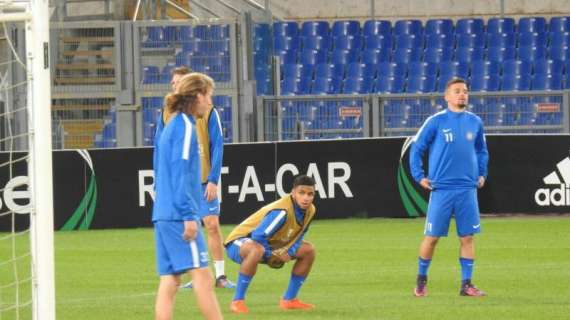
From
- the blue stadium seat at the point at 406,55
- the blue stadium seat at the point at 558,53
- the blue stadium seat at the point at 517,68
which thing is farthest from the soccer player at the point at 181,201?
the blue stadium seat at the point at 558,53

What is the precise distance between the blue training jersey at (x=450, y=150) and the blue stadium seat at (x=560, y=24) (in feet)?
55.7

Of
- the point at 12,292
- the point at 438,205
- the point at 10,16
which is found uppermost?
the point at 10,16

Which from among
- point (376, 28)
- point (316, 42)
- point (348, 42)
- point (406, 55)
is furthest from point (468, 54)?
point (316, 42)

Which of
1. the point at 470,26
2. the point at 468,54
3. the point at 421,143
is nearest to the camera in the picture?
the point at 421,143

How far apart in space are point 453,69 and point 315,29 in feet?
11.1

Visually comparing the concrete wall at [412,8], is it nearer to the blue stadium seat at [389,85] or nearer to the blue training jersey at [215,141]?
the blue stadium seat at [389,85]

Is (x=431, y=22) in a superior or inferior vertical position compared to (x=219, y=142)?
superior

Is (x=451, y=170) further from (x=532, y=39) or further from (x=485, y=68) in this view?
(x=532, y=39)

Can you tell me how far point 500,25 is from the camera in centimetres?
2864

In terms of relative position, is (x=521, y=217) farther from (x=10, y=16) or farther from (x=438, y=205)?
(x=10, y=16)

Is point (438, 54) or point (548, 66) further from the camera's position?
point (438, 54)

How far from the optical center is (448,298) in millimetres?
11641

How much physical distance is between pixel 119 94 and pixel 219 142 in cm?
1109

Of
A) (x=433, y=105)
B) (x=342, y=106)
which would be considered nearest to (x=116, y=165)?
(x=342, y=106)
